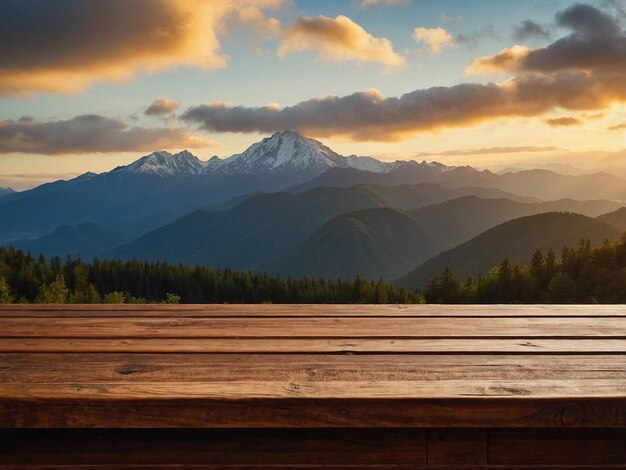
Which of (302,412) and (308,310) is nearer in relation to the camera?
(302,412)

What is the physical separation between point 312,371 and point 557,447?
117 cm

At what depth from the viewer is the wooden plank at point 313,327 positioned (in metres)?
3.40

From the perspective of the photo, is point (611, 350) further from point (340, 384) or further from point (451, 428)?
point (340, 384)

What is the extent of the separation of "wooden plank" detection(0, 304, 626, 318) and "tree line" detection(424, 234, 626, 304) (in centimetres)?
7759

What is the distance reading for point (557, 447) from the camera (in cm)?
245

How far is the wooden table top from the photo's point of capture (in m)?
2.34

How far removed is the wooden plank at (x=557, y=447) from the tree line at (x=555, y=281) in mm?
79379

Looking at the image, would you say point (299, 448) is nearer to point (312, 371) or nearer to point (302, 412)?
point (302, 412)

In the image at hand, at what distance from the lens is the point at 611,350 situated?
3.04 m

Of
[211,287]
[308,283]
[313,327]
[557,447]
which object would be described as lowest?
[211,287]

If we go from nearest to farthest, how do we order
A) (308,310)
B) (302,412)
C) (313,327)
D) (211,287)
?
(302,412) → (313,327) → (308,310) → (211,287)

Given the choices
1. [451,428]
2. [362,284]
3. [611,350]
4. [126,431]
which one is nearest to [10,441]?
[126,431]

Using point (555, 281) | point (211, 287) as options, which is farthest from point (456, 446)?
point (211, 287)

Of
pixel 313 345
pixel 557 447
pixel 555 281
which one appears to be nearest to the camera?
pixel 557 447
